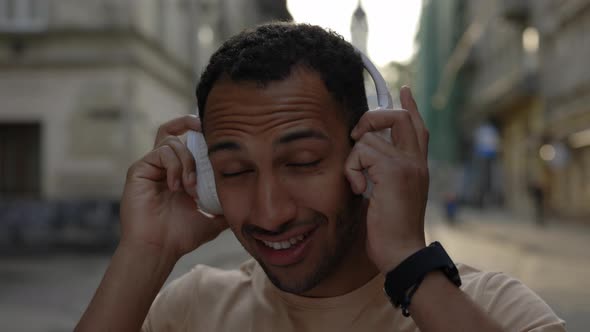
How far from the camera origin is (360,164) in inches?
68.2

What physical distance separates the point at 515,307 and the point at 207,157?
858 millimetres

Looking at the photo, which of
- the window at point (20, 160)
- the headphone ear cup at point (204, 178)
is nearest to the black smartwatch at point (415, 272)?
the headphone ear cup at point (204, 178)

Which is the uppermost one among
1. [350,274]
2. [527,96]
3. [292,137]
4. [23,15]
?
[23,15]

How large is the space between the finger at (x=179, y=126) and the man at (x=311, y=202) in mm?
105

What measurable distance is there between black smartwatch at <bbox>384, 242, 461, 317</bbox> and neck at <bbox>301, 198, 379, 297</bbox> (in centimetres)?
23

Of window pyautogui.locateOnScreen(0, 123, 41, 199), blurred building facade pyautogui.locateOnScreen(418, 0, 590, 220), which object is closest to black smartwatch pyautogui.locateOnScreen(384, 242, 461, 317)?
window pyautogui.locateOnScreen(0, 123, 41, 199)

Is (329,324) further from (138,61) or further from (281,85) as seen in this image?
(138,61)

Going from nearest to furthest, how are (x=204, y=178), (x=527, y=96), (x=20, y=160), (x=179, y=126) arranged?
(x=204, y=178), (x=179, y=126), (x=20, y=160), (x=527, y=96)

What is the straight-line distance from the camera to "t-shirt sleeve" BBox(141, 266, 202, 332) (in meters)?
2.00

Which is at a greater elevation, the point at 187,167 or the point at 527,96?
the point at 527,96

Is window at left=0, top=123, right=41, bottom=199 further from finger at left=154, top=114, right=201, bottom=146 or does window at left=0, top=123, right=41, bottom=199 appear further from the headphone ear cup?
the headphone ear cup

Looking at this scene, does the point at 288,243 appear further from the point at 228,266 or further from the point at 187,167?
the point at 228,266

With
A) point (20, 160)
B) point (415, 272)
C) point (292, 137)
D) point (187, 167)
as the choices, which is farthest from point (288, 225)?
point (20, 160)

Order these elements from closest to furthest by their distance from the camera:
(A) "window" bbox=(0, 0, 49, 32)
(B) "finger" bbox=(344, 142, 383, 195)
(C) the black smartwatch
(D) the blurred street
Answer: (C) the black smartwatch, (B) "finger" bbox=(344, 142, 383, 195), (D) the blurred street, (A) "window" bbox=(0, 0, 49, 32)
